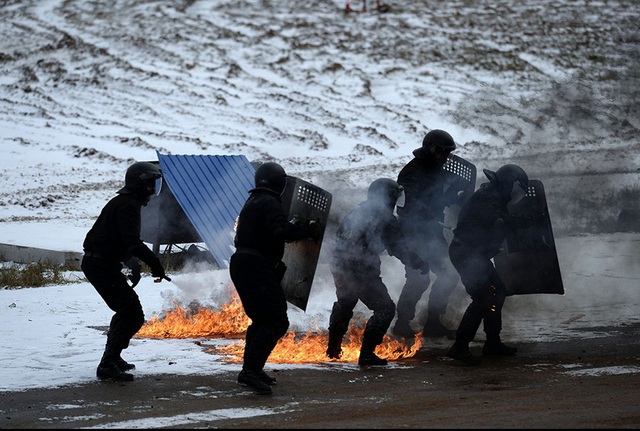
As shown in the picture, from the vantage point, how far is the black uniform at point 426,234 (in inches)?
400

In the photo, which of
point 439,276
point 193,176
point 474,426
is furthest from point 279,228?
point 193,176

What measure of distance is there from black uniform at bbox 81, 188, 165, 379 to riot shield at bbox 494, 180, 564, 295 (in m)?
3.67

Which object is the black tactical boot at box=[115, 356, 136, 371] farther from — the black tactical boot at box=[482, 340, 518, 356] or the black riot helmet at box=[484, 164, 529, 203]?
the black riot helmet at box=[484, 164, 529, 203]

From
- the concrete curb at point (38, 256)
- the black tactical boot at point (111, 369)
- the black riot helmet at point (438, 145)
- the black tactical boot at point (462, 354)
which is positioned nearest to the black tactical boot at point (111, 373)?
the black tactical boot at point (111, 369)

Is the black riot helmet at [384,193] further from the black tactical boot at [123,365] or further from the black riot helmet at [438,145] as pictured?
the black tactical boot at [123,365]

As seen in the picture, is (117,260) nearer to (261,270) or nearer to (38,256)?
(261,270)

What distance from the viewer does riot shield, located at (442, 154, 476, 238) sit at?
10.6m

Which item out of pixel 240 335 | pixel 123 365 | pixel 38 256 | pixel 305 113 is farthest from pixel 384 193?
pixel 305 113

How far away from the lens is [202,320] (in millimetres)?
10648

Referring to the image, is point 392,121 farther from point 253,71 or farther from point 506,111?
point 253,71

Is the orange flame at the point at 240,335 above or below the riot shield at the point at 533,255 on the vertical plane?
below

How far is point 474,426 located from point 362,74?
28.0 metres

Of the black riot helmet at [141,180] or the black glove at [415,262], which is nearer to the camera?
the black riot helmet at [141,180]

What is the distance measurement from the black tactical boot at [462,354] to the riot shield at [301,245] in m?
1.42
